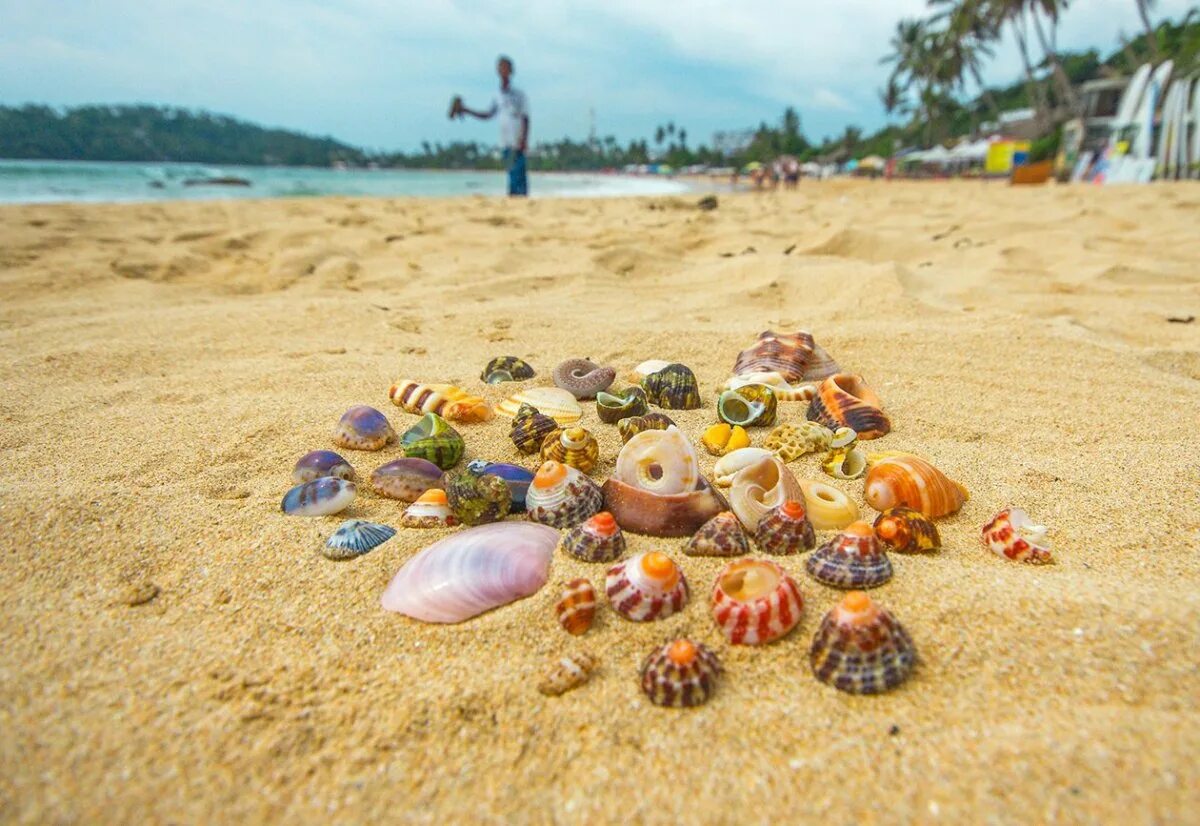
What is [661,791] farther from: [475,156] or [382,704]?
[475,156]

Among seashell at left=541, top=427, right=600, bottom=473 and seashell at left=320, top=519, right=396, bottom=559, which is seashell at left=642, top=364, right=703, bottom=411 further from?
seashell at left=320, top=519, right=396, bottom=559

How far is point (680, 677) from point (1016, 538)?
3.26ft

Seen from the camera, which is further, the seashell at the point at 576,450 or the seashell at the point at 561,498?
the seashell at the point at 576,450

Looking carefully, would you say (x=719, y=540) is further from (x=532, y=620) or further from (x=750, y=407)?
(x=750, y=407)

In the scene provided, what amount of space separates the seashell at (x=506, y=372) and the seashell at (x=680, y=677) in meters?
1.90

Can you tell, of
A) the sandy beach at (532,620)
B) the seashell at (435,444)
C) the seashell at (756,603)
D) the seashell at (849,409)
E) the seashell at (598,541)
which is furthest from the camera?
the seashell at (849,409)

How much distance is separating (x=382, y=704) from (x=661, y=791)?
530 mm

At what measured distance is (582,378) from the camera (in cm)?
275

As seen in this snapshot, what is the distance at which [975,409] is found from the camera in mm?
2660

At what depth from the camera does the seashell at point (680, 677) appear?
1.17 m

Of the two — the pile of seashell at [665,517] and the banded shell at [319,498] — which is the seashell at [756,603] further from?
the banded shell at [319,498]

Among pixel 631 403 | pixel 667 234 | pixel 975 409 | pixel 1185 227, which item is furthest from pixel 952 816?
pixel 1185 227

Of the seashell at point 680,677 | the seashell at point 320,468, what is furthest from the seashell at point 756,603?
the seashell at point 320,468

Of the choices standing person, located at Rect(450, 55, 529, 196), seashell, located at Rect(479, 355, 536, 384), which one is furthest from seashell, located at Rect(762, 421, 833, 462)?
standing person, located at Rect(450, 55, 529, 196)
